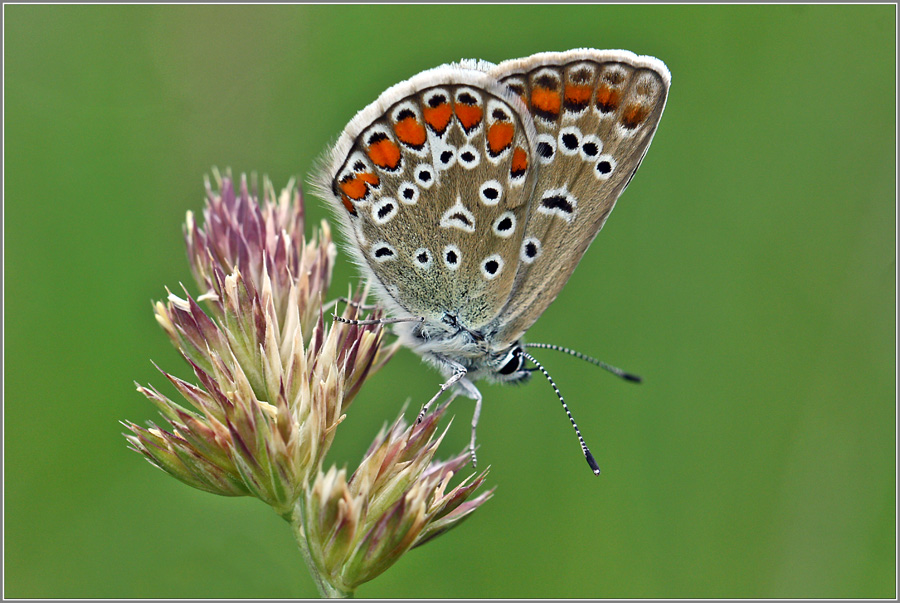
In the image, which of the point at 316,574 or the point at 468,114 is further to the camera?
the point at 468,114

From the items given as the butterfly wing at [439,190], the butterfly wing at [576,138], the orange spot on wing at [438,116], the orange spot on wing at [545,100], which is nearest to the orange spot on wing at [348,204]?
the butterfly wing at [439,190]

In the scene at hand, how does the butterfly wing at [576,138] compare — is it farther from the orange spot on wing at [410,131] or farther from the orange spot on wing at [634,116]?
the orange spot on wing at [410,131]

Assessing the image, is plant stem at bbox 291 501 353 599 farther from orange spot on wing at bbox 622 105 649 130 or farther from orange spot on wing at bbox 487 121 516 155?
orange spot on wing at bbox 622 105 649 130

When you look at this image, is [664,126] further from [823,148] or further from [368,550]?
[368,550]

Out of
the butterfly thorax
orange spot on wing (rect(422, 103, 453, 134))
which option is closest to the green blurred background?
the butterfly thorax

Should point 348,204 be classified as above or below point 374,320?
Answer: above

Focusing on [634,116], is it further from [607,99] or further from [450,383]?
[450,383]

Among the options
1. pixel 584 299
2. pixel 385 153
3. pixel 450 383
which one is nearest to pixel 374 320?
pixel 450 383
